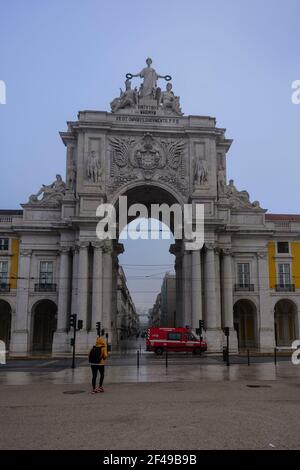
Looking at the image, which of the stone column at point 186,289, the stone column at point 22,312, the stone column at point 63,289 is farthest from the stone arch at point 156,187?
the stone column at point 22,312

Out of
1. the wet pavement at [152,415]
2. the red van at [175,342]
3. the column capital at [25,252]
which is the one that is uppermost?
the column capital at [25,252]

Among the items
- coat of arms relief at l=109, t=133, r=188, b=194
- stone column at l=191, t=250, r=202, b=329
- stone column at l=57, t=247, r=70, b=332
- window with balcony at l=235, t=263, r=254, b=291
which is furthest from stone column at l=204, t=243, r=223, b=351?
stone column at l=57, t=247, r=70, b=332

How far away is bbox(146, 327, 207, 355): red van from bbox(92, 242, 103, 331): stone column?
5399mm

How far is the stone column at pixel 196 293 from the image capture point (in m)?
46.5

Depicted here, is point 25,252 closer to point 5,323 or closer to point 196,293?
point 5,323

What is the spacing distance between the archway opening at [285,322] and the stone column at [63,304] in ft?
77.4

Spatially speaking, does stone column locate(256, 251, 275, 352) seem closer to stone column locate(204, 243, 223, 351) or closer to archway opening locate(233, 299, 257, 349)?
archway opening locate(233, 299, 257, 349)

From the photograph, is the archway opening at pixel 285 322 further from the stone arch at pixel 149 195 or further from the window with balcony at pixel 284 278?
the stone arch at pixel 149 195

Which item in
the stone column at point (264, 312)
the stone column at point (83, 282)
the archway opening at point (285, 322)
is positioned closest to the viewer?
the stone column at point (83, 282)

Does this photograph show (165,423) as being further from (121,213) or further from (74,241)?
(121,213)

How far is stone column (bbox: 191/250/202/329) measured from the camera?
152 feet
